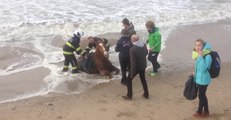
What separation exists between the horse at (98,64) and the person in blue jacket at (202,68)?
3525 millimetres

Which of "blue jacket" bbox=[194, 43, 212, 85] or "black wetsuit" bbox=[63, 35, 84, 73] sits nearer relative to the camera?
"blue jacket" bbox=[194, 43, 212, 85]

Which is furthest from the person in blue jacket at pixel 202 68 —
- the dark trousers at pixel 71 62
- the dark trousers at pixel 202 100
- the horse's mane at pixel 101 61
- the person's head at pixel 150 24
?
the dark trousers at pixel 71 62

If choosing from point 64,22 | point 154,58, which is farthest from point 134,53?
point 64,22

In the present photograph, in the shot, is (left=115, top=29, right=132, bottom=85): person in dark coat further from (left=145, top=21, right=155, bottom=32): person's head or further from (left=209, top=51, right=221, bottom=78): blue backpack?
(left=209, top=51, right=221, bottom=78): blue backpack

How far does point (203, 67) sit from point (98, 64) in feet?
13.9

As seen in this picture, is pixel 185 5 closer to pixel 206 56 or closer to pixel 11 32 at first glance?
pixel 11 32

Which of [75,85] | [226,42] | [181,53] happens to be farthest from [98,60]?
[226,42]

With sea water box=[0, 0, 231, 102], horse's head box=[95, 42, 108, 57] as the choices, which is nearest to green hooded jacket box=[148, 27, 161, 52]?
horse's head box=[95, 42, 108, 57]

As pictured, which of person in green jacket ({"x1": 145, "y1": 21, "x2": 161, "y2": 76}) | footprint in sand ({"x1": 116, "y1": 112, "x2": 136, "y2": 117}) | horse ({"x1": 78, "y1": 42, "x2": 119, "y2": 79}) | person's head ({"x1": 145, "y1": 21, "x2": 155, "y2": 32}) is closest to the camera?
footprint in sand ({"x1": 116, "y1": 112, "x2": 136, "y2": 117})

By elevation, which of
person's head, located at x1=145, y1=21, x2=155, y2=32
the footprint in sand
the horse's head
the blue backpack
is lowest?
the footprint in sand

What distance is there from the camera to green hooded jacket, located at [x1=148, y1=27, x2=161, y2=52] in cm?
1119

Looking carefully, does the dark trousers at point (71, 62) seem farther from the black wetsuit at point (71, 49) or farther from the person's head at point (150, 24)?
the person's head at point (150, 24)

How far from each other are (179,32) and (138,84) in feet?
18.9

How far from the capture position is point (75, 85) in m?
11.0
